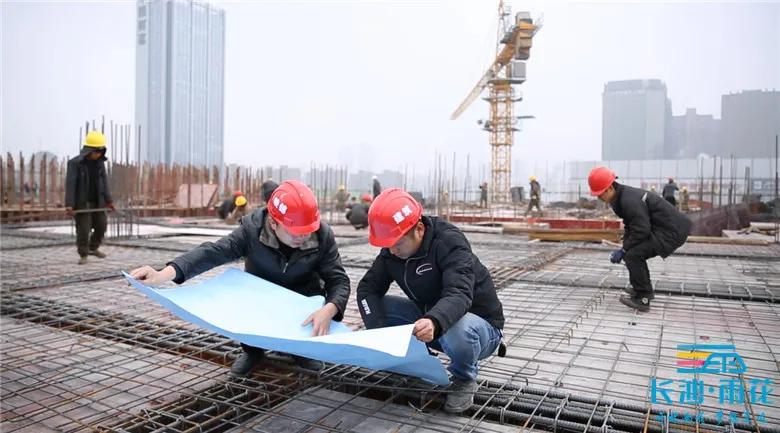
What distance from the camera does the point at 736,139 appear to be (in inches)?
1092

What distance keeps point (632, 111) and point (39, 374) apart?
37869 mm

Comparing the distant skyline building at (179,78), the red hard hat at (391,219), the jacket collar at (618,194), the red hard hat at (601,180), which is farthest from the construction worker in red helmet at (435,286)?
the distant skyline building at (179,78)

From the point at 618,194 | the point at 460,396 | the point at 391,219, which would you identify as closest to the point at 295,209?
the point at 391,219

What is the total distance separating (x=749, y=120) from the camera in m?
27.5

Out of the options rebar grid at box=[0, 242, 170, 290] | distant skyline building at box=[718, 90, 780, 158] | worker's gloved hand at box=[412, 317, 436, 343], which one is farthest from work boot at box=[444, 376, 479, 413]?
distant skyline building at box=[718, 90, 780, 158]

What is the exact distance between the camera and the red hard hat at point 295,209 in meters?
2.49

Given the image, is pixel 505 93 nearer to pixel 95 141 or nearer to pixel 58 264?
pixel 95 141

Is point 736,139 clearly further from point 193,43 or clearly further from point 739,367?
point 193,43

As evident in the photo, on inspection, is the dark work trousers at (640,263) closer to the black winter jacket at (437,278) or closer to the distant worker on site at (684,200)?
the black winter jacket at (437,278)

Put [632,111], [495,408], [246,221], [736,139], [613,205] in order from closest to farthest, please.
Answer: [495,408] < [246,221] < [613,205] < [736,139] < [632,111]

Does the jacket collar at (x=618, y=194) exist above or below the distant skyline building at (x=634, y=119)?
below

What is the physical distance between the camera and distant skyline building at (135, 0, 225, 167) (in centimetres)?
3528

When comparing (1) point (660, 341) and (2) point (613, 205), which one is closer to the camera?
(1) point (660, 341)

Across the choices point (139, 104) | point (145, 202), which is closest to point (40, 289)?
point (145, 202)
